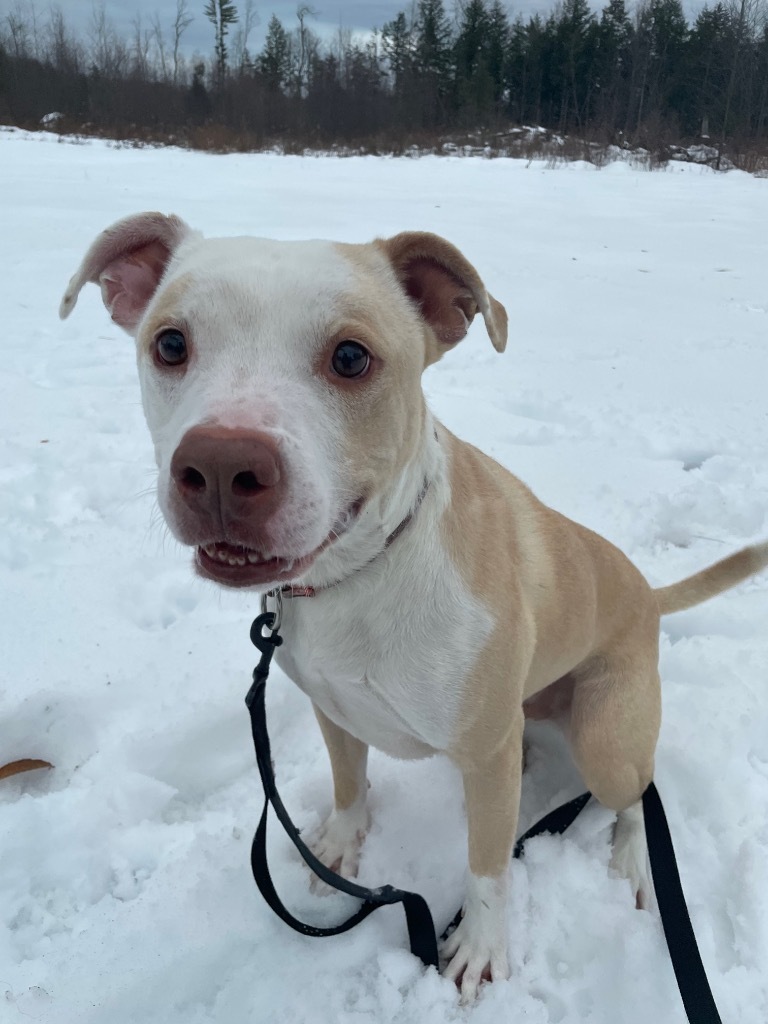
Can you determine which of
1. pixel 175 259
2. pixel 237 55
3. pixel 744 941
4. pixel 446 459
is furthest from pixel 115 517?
pixel 237 55

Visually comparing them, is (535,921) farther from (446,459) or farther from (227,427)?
(227,427)

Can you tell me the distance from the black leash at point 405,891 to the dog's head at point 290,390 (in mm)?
387

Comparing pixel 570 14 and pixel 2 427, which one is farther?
pixel 570 14

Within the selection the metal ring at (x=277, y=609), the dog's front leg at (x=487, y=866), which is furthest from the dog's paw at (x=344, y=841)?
the metal ring at (x=277, y=609)

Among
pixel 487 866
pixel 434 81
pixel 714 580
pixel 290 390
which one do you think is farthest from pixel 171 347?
pixel 434 81

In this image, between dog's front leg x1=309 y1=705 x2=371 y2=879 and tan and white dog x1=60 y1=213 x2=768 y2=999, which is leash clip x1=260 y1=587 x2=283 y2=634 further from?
dog's front leg x1=309 y1=705 x2=371 y2=879

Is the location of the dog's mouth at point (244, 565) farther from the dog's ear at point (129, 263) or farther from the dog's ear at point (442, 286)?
the dog's ear at point (129, 263)

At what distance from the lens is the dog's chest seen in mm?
1546

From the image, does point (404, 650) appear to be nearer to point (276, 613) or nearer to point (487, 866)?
point (276, 613)

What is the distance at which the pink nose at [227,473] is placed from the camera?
111cm

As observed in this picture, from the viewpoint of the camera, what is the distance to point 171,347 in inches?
→ 55.5

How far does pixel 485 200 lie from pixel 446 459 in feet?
37.5

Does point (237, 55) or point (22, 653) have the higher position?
point (237, 55)

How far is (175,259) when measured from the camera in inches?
68.7
